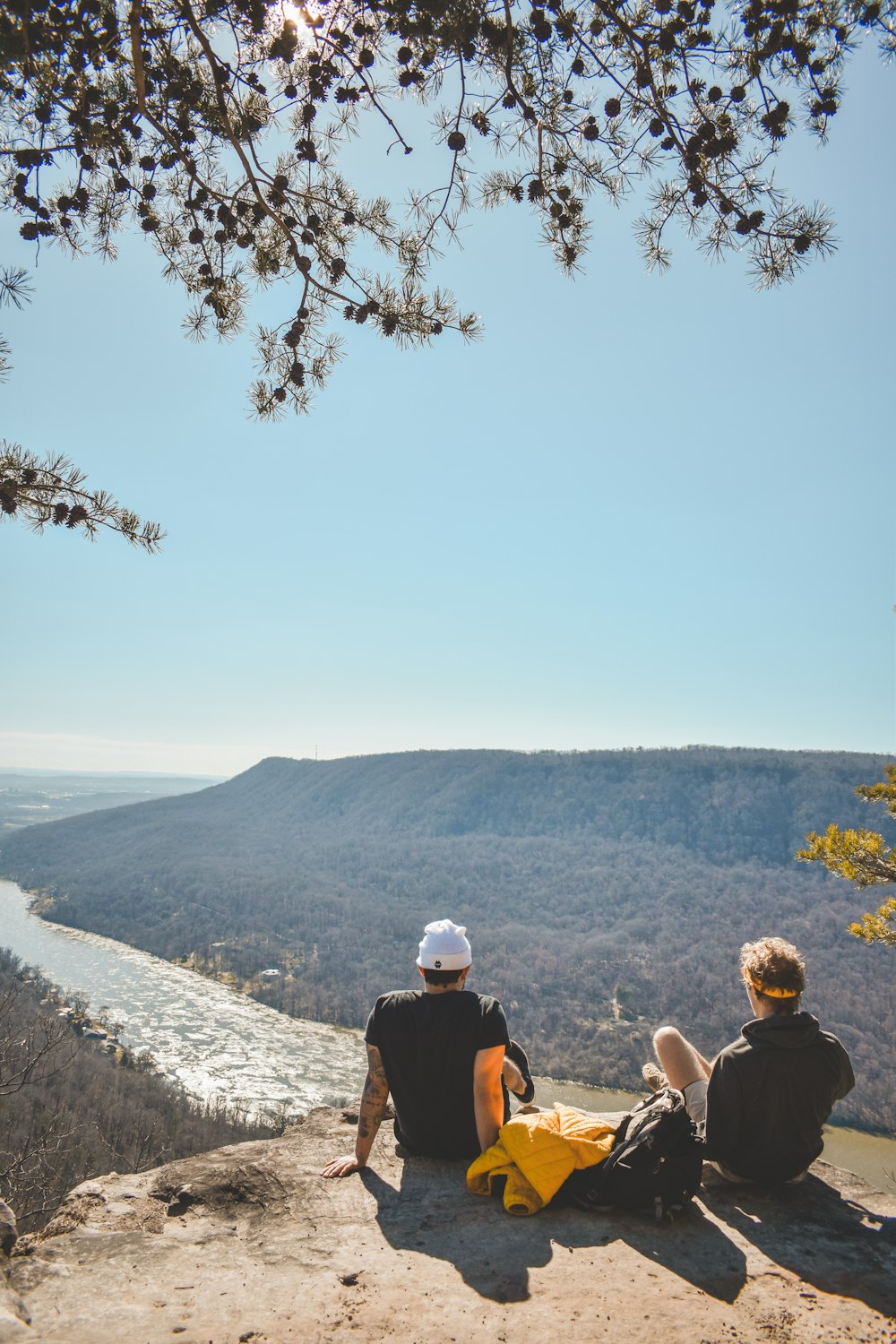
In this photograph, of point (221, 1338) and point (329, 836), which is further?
point (329, 836)

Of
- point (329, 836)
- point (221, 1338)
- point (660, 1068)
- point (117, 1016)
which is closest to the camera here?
point (221, 1338)

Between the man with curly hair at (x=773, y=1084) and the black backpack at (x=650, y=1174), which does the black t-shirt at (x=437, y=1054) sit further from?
the man with curly hair at (x=773, y=1084)

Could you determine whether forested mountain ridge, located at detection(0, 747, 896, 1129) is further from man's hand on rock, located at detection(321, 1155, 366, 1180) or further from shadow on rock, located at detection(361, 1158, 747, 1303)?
shadow on rock, located at detection(361, 1158, 747, 1303)

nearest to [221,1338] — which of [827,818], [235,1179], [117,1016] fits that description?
[235,1179]

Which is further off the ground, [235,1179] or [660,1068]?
[660,1068]

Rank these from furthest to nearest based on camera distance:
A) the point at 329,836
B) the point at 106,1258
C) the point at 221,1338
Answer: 1. the point at 329,836
2. the point at 106,1258
3. the point at 221,1338

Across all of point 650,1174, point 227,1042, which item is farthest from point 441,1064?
point 227,1042

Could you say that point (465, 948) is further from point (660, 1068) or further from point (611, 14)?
point (611, 14)

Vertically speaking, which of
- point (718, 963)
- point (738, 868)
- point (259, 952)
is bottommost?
point (259, 952)
